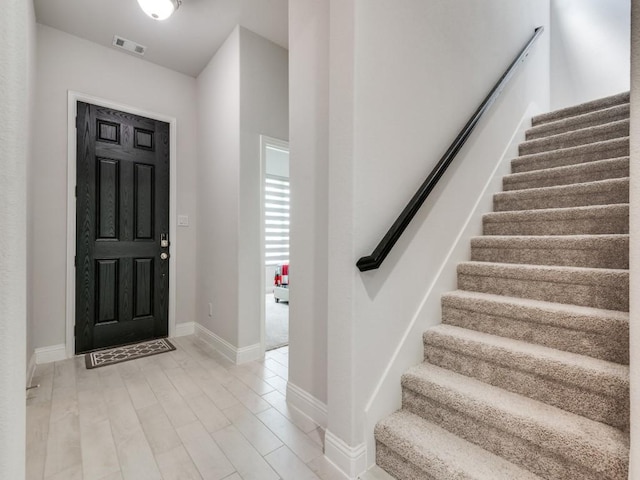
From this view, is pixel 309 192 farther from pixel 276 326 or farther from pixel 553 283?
pixel 276 326

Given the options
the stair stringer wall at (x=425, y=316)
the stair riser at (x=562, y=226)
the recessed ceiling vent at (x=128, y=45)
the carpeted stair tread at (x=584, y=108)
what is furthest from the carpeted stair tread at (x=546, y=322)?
the recessed ceiling vent at (x=128, y=45)

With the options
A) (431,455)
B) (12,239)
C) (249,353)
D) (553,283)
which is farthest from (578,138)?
(12,239)

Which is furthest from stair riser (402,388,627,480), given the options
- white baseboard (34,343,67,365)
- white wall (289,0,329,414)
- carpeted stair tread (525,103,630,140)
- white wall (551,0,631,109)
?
white wall (551,0,631,109)

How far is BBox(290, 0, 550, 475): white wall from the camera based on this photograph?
4.64 feet

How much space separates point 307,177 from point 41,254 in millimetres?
2526

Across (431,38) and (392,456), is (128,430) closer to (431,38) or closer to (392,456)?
(392,456)

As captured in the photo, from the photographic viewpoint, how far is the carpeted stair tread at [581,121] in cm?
238

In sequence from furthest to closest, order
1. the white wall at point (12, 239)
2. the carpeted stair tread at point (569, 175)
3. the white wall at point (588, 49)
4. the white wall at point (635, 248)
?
the white wall at point (588, 49), the carpeted stair tread at point (569, 175), the white wall at point (635, 248), the white wall at point (12, 239)

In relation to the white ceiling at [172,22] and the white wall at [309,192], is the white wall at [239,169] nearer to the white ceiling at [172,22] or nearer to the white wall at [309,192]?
the white ceiling at [172,22]

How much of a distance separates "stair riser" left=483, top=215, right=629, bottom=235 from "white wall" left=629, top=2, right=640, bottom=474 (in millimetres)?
980

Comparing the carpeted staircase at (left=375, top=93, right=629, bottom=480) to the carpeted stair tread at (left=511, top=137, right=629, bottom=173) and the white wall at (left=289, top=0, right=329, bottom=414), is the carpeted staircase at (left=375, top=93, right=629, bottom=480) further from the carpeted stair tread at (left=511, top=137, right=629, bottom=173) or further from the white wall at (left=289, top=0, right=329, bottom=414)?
the white wall at (left=289, top=0, right=329, bottom=414)

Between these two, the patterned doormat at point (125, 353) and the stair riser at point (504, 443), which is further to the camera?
the patterned doormat at point (125, 353)

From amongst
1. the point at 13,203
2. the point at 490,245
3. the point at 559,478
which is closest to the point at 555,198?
the point at 490,245

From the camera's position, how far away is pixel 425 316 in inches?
70.2
